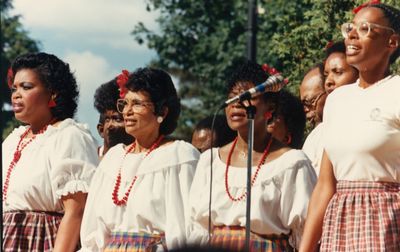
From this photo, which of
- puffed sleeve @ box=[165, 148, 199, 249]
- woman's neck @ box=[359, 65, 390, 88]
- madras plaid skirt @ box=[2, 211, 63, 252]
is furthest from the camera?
madras plaid skirt @ box=[2, 211, 63, 252]

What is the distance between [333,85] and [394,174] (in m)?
2.08

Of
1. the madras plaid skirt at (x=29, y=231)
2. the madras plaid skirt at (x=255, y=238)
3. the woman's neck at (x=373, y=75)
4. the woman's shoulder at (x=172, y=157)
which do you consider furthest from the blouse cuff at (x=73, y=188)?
the woman's neck at (x=373, y=75)

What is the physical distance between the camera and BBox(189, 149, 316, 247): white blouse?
7789 mm

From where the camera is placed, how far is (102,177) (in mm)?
8438

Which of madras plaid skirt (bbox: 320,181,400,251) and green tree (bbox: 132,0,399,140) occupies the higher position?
green tree (bbox: 132,0,399,140)

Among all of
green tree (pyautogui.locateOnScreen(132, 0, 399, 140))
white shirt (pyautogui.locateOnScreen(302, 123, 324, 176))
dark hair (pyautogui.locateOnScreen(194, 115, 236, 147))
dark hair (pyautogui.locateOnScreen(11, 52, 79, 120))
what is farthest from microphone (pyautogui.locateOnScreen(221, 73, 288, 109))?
green tree (pyautogui.locateOnScreen(132, 0, 399, 140))

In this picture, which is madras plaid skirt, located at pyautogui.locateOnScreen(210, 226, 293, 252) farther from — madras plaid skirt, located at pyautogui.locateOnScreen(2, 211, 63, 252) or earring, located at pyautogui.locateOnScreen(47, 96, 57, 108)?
earring, located at pyautogui.locateOnScreen(47, 96, 57, 108)

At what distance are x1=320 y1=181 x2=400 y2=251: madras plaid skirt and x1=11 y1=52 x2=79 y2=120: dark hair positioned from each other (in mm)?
2149

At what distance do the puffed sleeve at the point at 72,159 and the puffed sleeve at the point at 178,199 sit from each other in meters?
0.61

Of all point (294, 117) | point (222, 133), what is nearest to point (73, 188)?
point (222, 133)

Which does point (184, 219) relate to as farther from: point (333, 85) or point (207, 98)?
point (207, 98)

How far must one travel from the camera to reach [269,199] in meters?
7.82

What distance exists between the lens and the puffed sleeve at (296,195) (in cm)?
777

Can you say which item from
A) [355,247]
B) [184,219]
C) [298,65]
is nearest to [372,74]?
[355,247]
